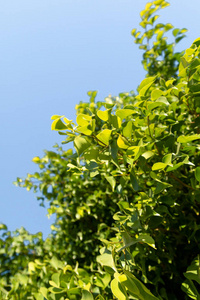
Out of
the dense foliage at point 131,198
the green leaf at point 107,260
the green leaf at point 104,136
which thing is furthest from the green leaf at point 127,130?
the green leaf at point 107,260

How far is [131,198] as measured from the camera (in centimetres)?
229

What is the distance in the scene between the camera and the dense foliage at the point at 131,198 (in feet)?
3.35

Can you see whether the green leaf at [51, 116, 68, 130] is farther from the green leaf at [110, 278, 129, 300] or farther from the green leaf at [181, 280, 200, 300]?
the green leaf at [181, 280, 200, 300]

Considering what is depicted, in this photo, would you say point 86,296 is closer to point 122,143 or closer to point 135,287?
point 135,287

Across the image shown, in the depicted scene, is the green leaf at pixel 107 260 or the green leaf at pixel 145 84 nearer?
the green leaf at pixel 107 260

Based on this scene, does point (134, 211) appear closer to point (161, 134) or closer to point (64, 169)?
point (161, 134)

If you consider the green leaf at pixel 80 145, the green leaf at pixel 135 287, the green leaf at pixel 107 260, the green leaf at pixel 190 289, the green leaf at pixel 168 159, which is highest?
the green leaf at pixel 80 145

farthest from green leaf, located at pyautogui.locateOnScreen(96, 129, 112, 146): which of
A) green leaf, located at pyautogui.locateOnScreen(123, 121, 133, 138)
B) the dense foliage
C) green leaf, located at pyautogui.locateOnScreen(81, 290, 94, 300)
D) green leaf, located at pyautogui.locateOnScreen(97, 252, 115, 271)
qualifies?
green leaf, located at pyautogui.locateOnScreen(81, 290, 94, 300)

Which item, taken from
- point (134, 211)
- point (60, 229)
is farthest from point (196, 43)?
point (60, 229)

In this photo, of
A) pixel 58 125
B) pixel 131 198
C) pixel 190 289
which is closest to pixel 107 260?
pixel 190 289

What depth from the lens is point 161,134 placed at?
1.30 m

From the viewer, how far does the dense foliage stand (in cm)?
102

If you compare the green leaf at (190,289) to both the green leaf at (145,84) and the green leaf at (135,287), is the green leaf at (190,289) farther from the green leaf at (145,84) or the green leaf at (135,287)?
the green leaf at (145,84)

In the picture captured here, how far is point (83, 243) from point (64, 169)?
0.75 meters
